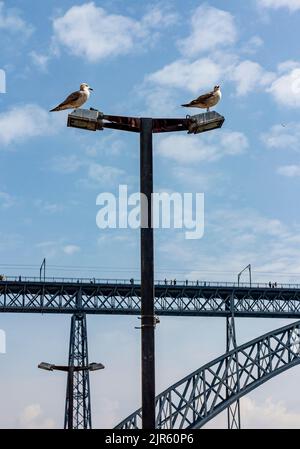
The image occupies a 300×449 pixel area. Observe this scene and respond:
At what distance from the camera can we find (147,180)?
1003cm

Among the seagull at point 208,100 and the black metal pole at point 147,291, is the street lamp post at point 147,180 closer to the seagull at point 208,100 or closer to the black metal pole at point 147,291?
the black metal pole at point 147,291

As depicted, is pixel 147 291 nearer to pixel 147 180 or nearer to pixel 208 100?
pixel 147 180

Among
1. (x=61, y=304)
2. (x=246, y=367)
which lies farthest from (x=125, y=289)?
(x=246, y=367)

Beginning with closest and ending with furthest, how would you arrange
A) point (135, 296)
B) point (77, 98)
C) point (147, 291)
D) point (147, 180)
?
point (147, 291), point (147, 180), point (77, 98), point (135, 296)

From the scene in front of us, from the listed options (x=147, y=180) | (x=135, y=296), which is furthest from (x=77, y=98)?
(x=135, y=296)

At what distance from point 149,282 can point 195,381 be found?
51.7 meters

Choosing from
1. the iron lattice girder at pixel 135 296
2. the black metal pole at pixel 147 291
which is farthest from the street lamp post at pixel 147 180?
the iron lattice girder at pixel 135 296

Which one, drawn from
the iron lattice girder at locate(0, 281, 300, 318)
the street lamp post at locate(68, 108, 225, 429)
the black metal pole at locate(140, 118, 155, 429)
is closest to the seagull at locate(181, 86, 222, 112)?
the street lamp post at locate(68, 108, 225, 429)

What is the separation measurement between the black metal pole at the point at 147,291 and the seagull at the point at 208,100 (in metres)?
1.72

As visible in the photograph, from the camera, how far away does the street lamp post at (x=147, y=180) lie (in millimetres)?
9438

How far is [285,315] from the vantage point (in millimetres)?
65000

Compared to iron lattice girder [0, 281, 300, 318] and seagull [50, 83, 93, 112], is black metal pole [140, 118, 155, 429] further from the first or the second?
iron lattice girder [0, 281, 300, 318]

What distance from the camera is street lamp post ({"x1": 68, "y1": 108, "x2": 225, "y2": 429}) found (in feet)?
31.0

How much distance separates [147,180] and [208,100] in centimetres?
214
